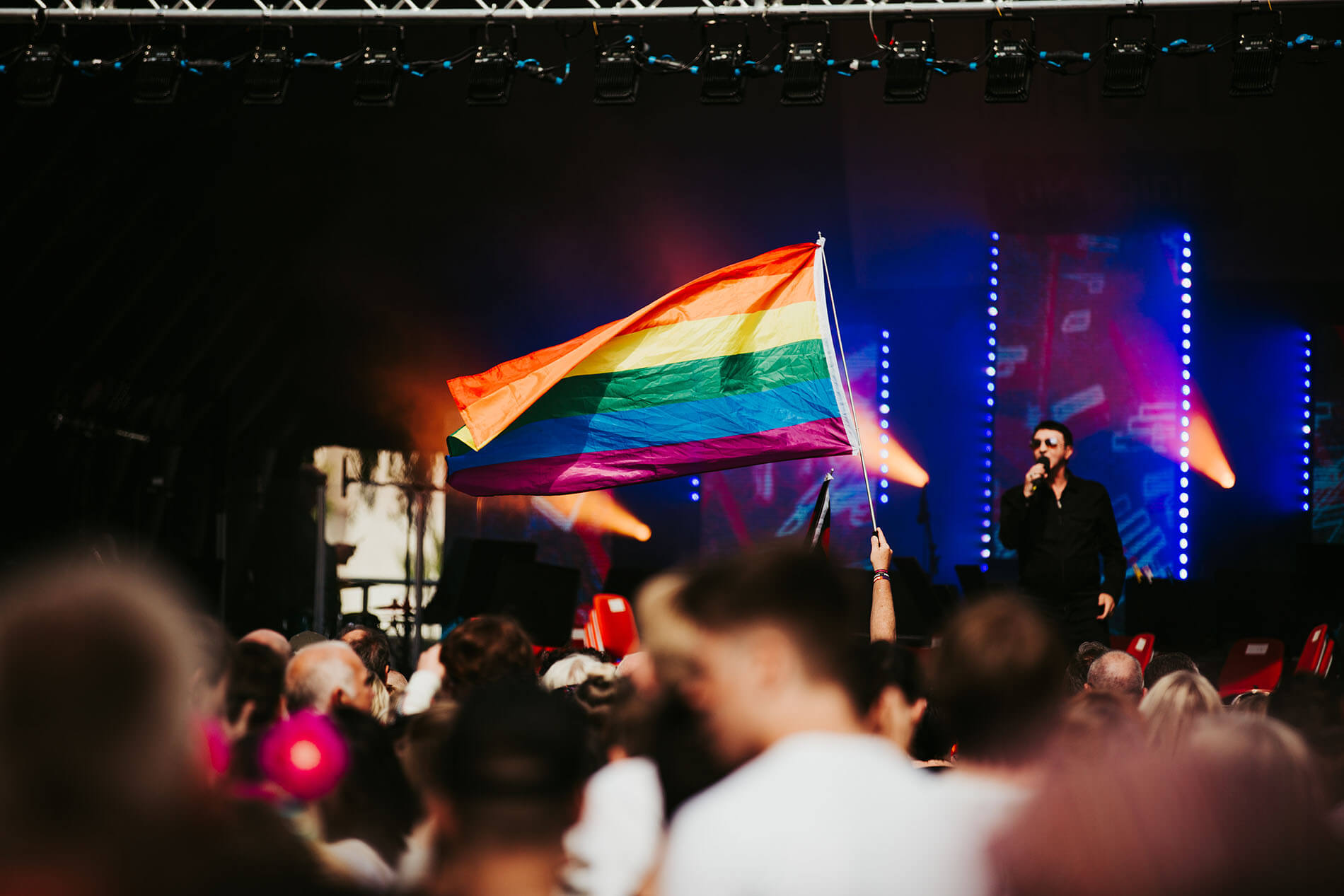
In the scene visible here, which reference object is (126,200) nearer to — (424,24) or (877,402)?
(424,24)

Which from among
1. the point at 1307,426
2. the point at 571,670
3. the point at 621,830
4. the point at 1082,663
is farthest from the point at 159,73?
the point at 1307,426

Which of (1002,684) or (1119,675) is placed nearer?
(1002,684)

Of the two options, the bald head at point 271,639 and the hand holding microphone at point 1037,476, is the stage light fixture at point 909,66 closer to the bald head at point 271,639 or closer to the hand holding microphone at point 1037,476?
the hand holding microphone at point 1037,476

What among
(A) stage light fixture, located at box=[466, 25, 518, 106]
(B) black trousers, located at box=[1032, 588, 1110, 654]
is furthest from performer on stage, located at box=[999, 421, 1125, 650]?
(A) stage light fixture, located at box=[466, 25, 518, 106]

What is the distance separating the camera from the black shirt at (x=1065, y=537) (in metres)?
6.39

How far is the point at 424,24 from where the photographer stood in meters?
7.87

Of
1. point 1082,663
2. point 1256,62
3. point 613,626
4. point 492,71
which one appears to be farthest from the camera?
point 613,626

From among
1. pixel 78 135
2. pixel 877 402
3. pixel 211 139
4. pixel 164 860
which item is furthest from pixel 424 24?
pixel 164 860

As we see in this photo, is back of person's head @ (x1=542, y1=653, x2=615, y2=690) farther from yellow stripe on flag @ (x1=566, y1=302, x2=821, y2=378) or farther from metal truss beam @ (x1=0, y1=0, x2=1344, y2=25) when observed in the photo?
metal truss beam @ (x1=0, y1=0, x2=1344, y2=25)

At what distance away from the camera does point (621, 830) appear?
2.18m

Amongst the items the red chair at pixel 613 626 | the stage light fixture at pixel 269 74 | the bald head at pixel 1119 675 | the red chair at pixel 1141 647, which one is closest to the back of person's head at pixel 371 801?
the bald head at pixel 1119 675

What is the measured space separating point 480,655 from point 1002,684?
59.3 inches

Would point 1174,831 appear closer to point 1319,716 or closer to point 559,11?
point 1319,716

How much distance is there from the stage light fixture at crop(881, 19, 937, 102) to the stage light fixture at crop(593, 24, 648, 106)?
144 cm
